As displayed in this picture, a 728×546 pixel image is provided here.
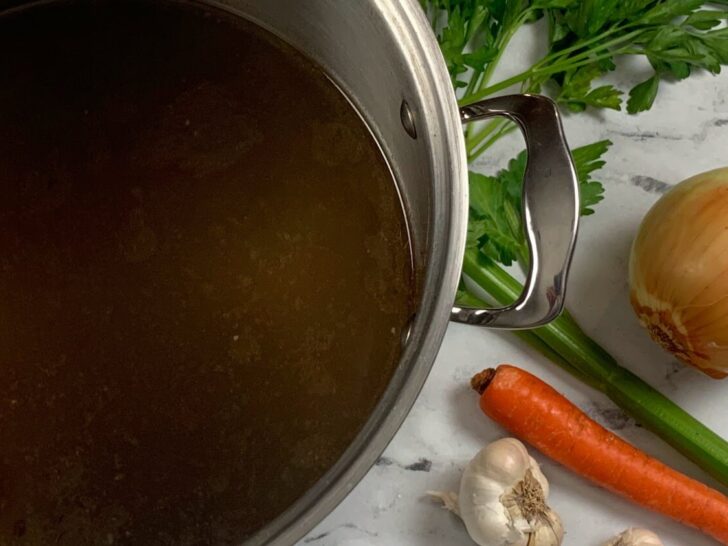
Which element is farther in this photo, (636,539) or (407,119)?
(636,539)

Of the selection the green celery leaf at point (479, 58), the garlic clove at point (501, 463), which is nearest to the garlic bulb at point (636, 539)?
the garlic clove at point (501, 463)

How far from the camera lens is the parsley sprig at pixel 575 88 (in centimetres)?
113

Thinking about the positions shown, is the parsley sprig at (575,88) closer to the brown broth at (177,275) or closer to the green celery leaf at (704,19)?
the green celery leaf at (704,19)

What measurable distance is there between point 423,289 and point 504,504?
388 mm

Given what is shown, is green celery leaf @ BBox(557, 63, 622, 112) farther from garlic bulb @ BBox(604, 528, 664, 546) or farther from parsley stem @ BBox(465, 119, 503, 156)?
garlic bulb @ BBox(604, 528, 664, 546)

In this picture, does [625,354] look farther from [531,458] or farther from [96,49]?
[96,49]

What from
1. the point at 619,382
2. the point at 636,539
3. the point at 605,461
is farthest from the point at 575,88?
the point at 636,539

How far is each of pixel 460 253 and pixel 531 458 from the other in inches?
18.4

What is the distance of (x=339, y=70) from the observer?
1.10 meters

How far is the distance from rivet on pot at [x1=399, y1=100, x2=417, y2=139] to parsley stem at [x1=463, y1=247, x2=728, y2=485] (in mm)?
247

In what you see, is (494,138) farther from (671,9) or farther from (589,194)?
(671,9)

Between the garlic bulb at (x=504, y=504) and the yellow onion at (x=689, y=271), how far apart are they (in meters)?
0.27

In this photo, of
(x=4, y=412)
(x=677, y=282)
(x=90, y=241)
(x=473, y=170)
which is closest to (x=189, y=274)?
(x=90, y=241)

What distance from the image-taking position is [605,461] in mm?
1197
